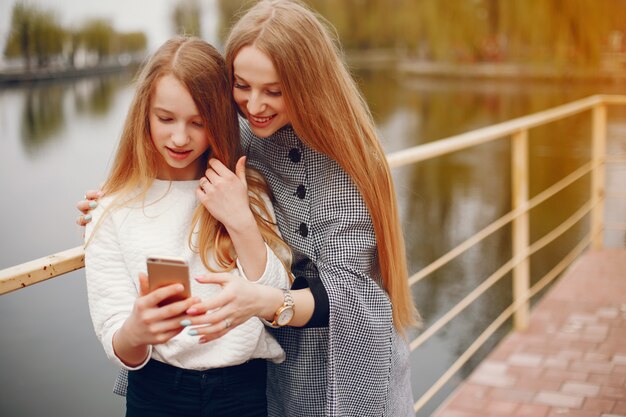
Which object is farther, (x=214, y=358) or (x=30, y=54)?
(x=30, y=54)

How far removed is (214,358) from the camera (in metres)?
1.09

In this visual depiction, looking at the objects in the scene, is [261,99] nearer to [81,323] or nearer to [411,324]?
[411,324]

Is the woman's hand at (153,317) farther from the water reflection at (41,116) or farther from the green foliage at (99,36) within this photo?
the green foliage at (99,36)

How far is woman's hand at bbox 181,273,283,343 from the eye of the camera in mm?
928

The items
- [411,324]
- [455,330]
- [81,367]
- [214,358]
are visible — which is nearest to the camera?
[214,358]

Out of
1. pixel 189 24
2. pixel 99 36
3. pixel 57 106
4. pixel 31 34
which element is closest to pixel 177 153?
pixel 189 24

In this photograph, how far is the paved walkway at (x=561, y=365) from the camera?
2410mm

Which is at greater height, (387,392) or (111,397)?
(387,392)

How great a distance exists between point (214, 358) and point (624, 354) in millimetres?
2184

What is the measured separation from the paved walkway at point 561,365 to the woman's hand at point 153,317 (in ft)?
5.28

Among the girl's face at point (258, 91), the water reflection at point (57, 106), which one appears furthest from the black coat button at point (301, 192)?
the water reflection at point (57, 106)

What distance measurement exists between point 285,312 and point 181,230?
208 millimetres

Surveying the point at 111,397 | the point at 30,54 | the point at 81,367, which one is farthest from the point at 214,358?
the point at 30,54

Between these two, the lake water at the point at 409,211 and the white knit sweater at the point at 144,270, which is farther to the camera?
the lake water at the point at 409,211
